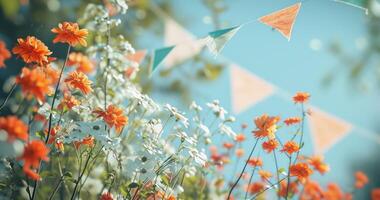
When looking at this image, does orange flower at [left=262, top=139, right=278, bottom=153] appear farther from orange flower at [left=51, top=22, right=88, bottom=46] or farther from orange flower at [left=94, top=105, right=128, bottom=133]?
orange flower at [left=51, top=22, right=88, bottom=46]

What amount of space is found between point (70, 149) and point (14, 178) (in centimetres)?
40

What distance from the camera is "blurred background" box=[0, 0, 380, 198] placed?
330 centimetres

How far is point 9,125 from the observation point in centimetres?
86

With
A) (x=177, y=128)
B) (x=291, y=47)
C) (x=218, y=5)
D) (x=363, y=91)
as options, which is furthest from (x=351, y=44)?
(x=177, y=128)

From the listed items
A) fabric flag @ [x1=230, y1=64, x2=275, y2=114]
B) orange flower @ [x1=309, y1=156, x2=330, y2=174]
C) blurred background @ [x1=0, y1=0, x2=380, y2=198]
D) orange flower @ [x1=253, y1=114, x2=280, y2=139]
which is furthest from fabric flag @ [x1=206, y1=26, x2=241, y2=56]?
fabric flag @ [x1=230, y1=64, x2=275, y2=114]

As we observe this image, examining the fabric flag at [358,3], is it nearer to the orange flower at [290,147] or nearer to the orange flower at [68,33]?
the orange flower at [290,147]

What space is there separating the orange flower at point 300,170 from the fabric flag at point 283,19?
15.0 inches

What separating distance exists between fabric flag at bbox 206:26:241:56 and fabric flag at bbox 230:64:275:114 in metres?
1.35

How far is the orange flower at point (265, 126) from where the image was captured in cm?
132

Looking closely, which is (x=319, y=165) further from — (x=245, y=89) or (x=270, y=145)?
(x=245, y=89)

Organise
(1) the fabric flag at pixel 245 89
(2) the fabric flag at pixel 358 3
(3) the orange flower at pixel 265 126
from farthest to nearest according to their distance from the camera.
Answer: (1) the fabric flag at pixel 245 89 → (2) the fabric flag at pixel 358 3 → (3) the orange flower at pixel 265 126

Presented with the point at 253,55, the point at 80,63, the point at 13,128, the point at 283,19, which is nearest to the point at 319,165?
the point at 283,19

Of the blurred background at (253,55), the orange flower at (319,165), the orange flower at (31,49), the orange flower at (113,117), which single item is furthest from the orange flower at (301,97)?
the blurred background at (253,55)

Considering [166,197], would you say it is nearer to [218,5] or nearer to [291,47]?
[218,5]
